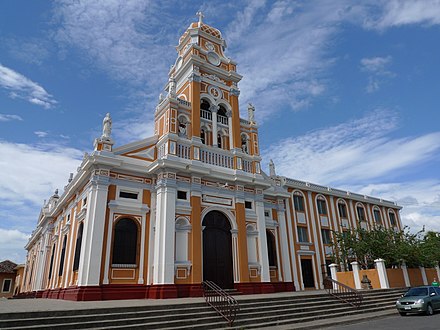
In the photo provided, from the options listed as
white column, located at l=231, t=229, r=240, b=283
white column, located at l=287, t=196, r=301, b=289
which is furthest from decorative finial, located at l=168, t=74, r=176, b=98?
white column, located at l=287, t=196, r=301, b=289

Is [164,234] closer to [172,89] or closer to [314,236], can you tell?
[172,89]

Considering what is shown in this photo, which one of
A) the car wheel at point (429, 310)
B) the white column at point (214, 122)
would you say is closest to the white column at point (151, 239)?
the white column at point (214, 122)

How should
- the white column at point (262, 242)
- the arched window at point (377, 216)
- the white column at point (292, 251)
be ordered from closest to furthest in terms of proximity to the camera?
the white column at point (262, 242) < the white column at point (292, 251) < the arched window at point (377, 216)

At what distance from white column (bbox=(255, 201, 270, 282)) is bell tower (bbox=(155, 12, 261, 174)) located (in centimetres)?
235

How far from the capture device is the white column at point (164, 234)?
15.4 metres

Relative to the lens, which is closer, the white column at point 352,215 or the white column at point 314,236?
the white column at point 314,236

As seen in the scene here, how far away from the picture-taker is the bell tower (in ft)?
61.8

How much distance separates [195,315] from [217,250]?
22.3 ft

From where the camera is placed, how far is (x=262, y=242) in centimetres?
1917

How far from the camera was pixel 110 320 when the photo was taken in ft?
32.1

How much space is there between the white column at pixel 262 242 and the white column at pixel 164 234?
221 inches

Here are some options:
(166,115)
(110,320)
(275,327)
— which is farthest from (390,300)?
(166,115)

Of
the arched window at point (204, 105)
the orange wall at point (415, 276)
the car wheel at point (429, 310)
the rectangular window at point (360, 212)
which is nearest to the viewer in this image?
the car wheel at point (429, 310)

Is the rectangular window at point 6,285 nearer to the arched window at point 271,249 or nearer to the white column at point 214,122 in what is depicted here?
the arched window at point 271,249
